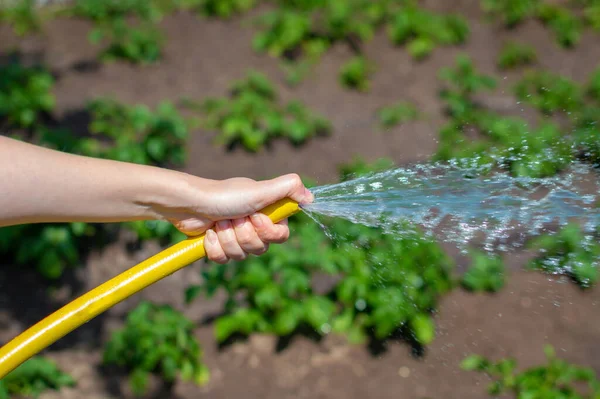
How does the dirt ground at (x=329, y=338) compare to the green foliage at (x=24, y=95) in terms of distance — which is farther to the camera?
the green foliage at (x=24, y=95)

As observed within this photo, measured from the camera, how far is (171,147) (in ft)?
14.9

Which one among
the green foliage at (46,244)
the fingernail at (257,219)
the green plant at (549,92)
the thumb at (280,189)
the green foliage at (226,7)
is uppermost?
the thumb at (280,189)

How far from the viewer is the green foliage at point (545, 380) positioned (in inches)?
129

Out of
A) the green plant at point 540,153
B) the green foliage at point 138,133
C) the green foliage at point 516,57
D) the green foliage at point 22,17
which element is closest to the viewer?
the green plant at point 540,153

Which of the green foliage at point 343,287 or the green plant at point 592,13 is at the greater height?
the green plant at point 592,13

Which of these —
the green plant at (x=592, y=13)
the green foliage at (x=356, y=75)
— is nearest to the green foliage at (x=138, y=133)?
the green foliage at (x=356, y=75)

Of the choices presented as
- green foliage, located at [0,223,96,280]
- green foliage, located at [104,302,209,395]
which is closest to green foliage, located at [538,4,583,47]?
green foliage, located at [104,302,209,395]

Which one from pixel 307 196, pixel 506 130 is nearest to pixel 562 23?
pixel 506 130

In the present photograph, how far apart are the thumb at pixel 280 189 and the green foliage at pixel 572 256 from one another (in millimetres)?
2201

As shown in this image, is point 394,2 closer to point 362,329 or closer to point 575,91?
point 575,91

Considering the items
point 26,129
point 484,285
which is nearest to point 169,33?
point 26,129

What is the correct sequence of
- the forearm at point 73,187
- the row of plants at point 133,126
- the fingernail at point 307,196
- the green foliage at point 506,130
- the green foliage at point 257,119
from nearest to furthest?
the forearm at point 73,187 < the fingernail at point 307,196 < the green foliage at point 506,130 < the row of plants at point 133,126 < the green foliage at point 257,119

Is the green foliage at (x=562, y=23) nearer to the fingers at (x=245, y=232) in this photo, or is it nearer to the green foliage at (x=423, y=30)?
the green foliage at (x=423, y=30)

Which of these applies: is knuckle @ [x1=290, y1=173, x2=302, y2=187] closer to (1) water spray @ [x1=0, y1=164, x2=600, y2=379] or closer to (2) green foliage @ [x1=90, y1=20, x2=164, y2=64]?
(1) water spray @ [x1=0, y1=164, x2=600, y2=379]
